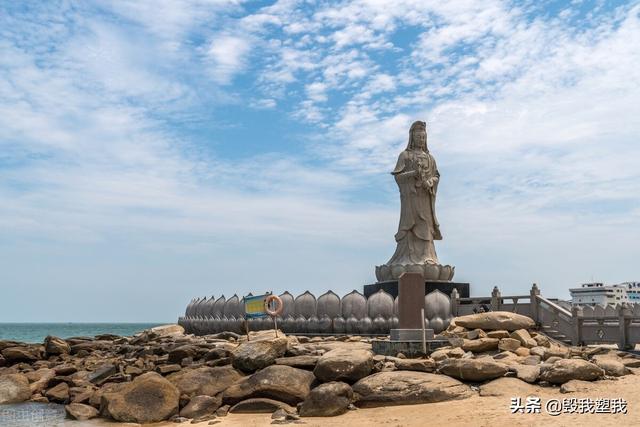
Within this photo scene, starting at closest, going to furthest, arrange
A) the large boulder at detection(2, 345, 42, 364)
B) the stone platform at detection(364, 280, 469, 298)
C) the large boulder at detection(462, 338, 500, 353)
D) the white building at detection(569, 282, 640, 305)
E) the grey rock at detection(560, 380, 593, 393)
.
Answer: the grey rock at detection(560, 380, 593, 393), the large boulder at detection(462, 338, 500, 353), the large boulder at detection(2, 345, 42, 364), the stone platform at detection(364, 280, 469, 298), the white building at detection(569, 282, 640, 305)

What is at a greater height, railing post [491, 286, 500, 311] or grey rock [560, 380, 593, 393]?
railing post [491, 286, 500, 311]

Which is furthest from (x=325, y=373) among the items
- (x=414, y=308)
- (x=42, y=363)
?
(x=42, y=363)

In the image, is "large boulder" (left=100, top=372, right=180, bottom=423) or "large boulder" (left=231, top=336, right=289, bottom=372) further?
"large boulder" (left=231, top=336, right=289, bottom=372)

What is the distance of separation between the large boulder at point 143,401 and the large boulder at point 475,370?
551 centimetres

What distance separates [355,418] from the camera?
489 inches

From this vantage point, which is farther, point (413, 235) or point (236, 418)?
point (413, 235)

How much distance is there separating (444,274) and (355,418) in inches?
478

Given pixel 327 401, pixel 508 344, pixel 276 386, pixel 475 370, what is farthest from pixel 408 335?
pixel 327 401

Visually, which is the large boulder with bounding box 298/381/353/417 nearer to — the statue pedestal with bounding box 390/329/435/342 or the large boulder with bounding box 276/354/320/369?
the large boulder with bounding box 276/354/320/369

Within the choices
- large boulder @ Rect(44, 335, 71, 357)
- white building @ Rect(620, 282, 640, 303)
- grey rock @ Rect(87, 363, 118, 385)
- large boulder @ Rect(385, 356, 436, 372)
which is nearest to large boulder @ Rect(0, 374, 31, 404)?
grey rock @ Rect(87, 363, 118, 385)

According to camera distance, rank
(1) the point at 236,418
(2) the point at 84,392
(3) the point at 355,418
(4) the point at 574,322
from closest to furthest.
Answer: (3) the point at 355,418
(1) the point at 236,418
(2) the point at 84,392
(4) the point at 574,322

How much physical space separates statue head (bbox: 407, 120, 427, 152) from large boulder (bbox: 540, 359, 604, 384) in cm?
1331

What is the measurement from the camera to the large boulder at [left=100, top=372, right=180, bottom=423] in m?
13.7

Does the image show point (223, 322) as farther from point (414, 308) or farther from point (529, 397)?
point (529, 397)
